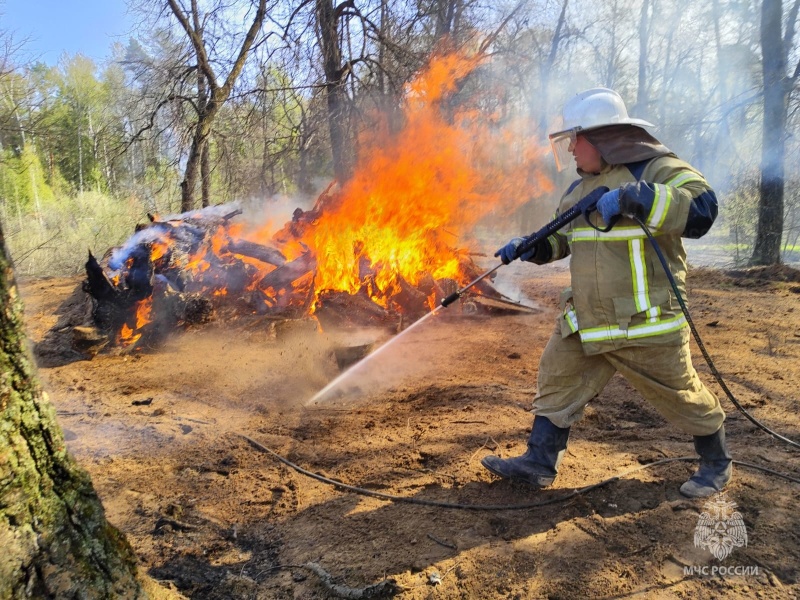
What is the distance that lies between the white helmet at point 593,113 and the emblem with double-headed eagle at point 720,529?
2123 mm

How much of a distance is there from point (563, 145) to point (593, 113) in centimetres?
56

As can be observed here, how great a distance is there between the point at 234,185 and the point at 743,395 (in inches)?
482

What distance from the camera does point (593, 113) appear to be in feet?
9.11

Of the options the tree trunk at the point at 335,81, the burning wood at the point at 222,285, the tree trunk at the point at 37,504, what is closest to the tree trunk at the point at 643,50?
the tree trunk at the point at 335,81

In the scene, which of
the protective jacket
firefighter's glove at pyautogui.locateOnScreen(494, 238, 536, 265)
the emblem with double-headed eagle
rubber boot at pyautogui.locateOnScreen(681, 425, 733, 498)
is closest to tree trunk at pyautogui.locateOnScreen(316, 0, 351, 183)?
firefighter's glove at pyautogui.locateOnScreen(494, 238, 536, 265)

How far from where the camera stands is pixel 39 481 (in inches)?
63.3

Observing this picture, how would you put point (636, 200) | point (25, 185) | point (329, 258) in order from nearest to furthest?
point (636, 200)
point (329, 258)
point (25, 185)

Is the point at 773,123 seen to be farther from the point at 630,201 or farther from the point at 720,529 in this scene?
the point at 720,529

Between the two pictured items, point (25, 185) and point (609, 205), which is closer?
point (609, 205)

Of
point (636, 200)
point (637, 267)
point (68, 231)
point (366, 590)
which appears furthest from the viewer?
point (68, 231)

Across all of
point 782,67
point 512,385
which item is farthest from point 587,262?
point 782,67

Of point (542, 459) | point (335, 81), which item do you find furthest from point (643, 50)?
point (542, 459)

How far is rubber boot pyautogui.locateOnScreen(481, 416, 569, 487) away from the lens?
114 inches

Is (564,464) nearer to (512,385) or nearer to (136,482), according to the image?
(512,385)
